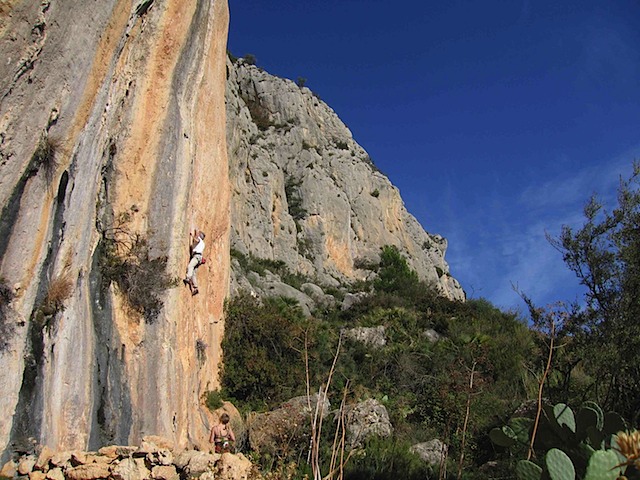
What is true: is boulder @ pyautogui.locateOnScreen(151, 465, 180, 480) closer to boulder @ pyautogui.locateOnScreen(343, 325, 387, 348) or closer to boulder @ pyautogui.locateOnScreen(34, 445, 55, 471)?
boulder @ pyautogui.locateOnScreen(34, 445, 55, 471)

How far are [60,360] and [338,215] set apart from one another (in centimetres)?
3104

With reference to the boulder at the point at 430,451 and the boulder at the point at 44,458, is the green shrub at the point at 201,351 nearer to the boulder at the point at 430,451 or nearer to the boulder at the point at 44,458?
the boulder at the point at 430,451

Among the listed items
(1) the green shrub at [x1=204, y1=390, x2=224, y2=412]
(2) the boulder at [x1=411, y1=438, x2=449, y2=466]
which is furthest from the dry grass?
(2) the boulder at [x1=411, y1=438, x2=449, y2=466]

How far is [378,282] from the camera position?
35438 mm

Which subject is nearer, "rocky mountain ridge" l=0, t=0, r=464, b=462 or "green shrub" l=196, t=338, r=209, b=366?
"rocky mountain ridge" l=0, t=0, r=464, b=462

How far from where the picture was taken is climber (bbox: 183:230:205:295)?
12.2m

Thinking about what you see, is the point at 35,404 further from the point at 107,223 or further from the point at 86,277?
the point at 107,223

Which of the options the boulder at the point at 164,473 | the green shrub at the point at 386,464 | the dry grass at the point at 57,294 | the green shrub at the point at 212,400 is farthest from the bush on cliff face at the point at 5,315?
the green shrub at the point at 212,400

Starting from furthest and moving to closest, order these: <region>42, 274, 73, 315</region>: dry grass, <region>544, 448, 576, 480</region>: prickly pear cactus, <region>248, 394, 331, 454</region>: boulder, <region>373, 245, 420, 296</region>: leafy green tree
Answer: <region>373, 245, 420, 296</region>: leafy green tree, <region>248, 394, 331, 454</region>: boulder, <region>42, 274, 73, 315</region>: dry grass, <region>544, 448, 576, 480</region>: prickly pear cactus

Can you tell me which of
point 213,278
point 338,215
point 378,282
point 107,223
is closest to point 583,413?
point 107,223

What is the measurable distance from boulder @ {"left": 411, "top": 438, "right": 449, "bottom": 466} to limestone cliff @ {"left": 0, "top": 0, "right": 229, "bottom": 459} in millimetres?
4646

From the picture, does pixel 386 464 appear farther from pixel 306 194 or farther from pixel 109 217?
pixel 306 194

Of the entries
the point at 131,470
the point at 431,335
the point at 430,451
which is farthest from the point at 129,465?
the point at 431,335

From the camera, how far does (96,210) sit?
10.1 meters
